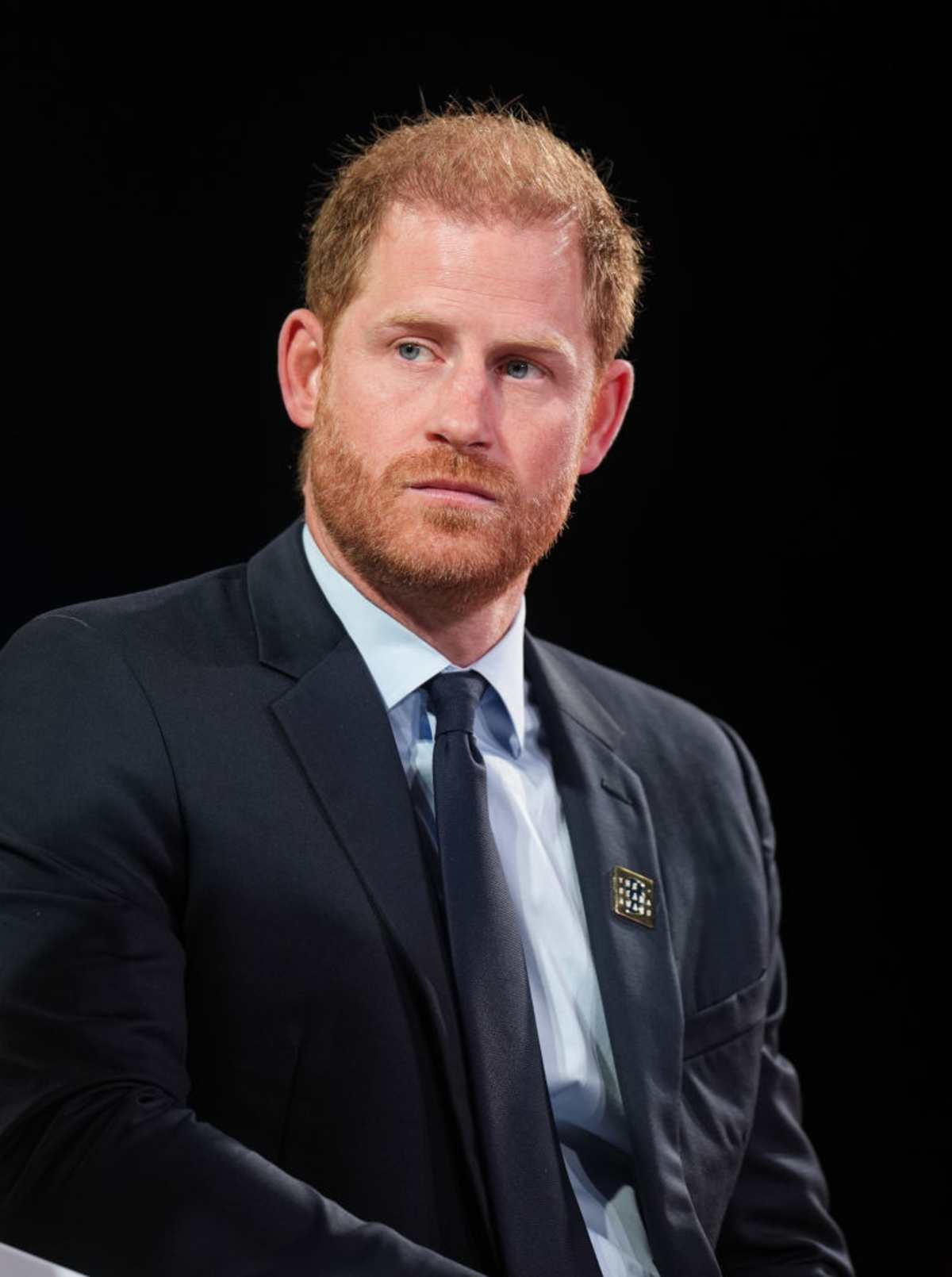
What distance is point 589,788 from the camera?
7.52 ft

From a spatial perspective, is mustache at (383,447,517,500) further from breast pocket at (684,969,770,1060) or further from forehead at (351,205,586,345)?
breast pocket at (684,969,770,1060)

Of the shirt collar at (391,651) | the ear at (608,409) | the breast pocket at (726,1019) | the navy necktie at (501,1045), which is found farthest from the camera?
the ear at (608,409)

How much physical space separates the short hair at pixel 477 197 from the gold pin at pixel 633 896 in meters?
0.67

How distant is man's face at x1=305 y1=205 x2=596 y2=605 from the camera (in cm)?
209

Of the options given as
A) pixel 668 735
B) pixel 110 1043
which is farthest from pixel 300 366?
pixel 110 1043

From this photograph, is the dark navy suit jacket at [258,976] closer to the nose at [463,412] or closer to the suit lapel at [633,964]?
the suit lapel at [633,964]

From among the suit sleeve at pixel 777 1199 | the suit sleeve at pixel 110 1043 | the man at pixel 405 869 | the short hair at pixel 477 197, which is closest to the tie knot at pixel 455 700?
the man at pixel 405 869

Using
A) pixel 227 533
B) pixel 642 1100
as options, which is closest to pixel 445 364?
pixel 227 533

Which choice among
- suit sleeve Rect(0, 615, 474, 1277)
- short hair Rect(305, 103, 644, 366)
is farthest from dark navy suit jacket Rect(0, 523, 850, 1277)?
short hair Rect(305, 103, 644, 366)

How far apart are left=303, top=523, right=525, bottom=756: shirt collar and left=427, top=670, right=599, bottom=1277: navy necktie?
0.11 meters

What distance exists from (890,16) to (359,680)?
1.53m

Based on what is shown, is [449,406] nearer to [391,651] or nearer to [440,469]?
[440,469]

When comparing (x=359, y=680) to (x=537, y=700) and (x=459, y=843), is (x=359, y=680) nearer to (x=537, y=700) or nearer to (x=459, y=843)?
(x=459, y=843)

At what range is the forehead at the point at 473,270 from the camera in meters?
2.11
